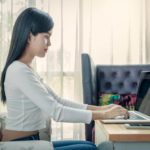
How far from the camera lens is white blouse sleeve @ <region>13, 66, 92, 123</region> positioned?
1.46 meters

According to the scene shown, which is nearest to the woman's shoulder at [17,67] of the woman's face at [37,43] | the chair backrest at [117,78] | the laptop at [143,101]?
the woman's face at [37,43]

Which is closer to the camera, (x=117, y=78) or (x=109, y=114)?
(x=109, y=114)

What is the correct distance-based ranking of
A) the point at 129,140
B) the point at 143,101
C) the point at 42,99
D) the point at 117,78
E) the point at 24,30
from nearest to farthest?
1. the point at 129,140
2. the point at 42,99
3. the point at 24,30
4. the point at 143,101
5. the point at 117,78

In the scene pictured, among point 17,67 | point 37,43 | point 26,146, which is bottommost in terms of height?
point 26,146

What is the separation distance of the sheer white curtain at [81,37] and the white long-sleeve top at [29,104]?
68.6 inches

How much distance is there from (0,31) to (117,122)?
2166 mm

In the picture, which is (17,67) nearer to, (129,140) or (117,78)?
(129,140)

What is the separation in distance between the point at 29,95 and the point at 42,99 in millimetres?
65

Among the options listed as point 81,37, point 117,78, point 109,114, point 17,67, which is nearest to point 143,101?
point 109,114

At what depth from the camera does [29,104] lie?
1552mm

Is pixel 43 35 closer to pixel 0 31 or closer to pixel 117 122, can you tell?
pixel 117 122

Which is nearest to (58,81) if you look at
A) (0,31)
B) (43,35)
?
(0,31)

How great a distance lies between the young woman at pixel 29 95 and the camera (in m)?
1.48

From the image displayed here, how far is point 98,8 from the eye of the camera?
335 cm
